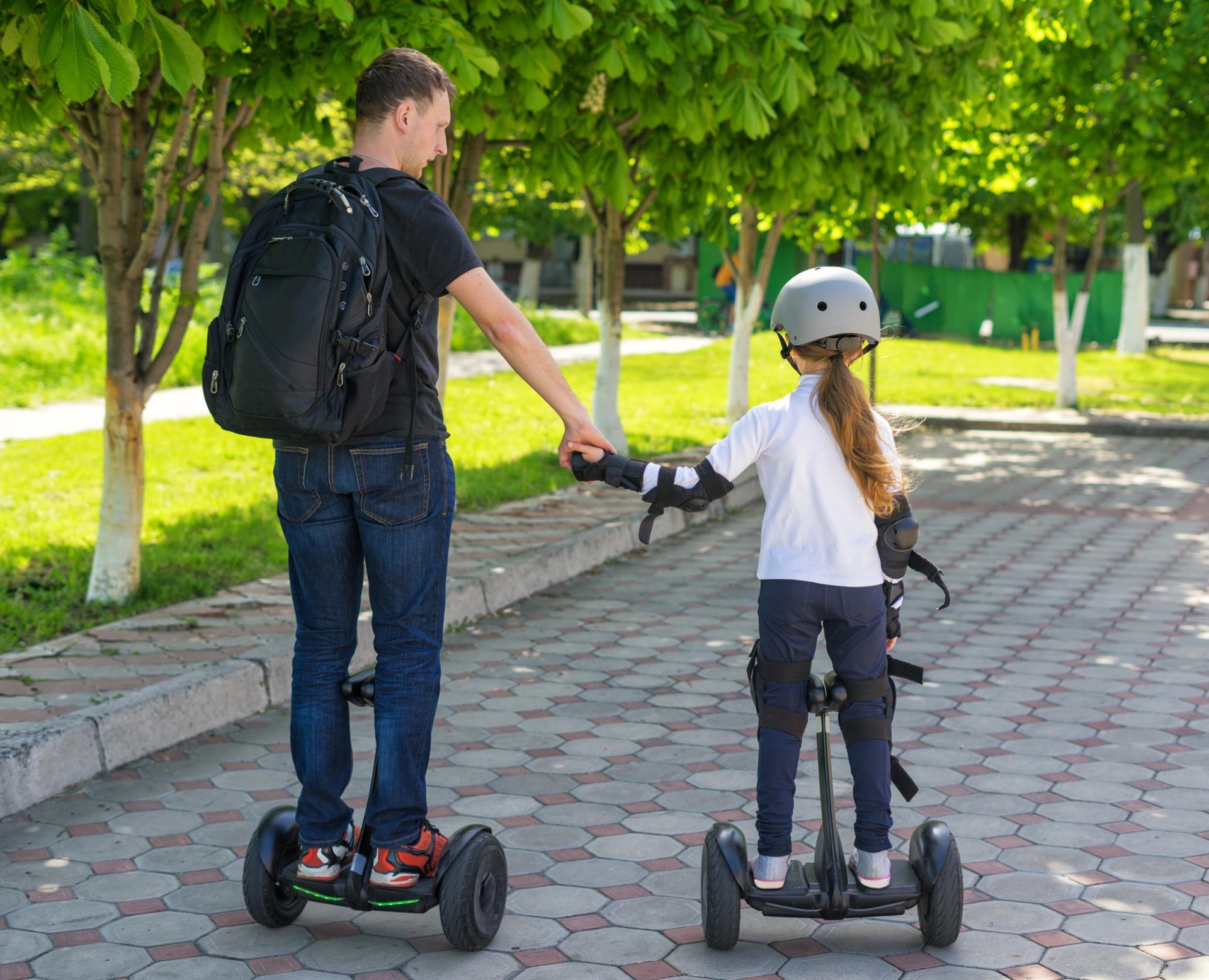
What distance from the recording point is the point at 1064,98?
1595cm

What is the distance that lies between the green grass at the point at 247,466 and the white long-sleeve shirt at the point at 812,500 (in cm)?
40

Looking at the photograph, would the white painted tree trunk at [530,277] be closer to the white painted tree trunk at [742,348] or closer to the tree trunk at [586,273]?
the tree trunk at [586,273]

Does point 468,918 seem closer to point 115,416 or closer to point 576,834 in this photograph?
point 576,834

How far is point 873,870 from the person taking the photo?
3.44m

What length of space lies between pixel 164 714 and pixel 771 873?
8.29 ft

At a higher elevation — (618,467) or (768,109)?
(768,109)

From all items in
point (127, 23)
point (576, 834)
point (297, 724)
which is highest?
point (127, 23)

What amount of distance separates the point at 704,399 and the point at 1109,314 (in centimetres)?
1609

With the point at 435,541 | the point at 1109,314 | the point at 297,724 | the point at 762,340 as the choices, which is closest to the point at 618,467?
the point at 435,541

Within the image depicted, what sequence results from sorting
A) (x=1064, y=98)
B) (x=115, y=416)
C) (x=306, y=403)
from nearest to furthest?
1. (x=306, y=403)
2. (x=115, y=416)
3. (x=1064, y=98)

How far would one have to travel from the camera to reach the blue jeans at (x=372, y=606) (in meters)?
3.32

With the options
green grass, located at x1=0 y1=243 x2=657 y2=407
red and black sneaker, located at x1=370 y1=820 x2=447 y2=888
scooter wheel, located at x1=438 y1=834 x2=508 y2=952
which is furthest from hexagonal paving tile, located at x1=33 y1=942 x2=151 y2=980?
green grass, located at x1=0 y1=243 x2=657 y2=407

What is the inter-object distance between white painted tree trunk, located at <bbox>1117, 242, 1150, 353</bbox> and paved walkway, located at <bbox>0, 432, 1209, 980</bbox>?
57.0ft

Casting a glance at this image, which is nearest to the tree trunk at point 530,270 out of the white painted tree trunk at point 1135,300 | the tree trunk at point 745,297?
the white painted tree trunk at point 1135,300
